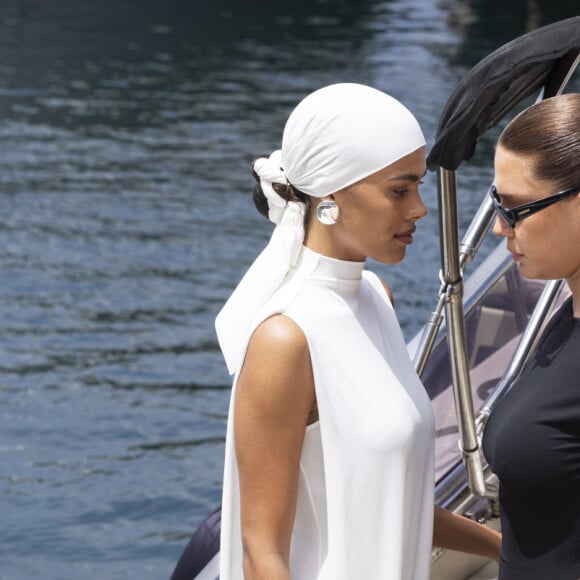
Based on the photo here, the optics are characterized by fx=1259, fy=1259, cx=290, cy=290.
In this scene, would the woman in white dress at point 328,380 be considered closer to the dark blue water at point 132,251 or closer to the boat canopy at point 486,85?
the boat canopy at point 486,85

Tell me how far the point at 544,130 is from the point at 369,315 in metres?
0.45

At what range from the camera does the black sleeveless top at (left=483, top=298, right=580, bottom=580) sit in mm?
2027

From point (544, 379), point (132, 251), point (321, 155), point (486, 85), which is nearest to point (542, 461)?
point (544, 379)

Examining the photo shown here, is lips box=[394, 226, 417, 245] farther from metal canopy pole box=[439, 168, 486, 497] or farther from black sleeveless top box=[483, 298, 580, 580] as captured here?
metal canopy pole box=[439, 168, 486, 497]

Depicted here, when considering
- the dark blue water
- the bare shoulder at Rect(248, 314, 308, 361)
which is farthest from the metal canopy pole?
the dark blue water

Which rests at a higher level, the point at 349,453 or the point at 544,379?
the point at 544,379

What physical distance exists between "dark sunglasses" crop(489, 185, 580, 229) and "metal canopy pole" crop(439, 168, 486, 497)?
48cm

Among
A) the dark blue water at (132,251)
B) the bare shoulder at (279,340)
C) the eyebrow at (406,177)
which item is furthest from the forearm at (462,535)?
the dark blue water at (132,251)

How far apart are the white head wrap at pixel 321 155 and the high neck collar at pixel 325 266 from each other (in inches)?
1.0

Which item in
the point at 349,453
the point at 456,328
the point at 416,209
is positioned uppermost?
the point at 416,209

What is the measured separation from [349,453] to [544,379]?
1.13ft

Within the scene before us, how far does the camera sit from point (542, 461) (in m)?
2.03

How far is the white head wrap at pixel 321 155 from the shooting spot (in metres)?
2.10

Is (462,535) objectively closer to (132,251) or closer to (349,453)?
(349,453)
